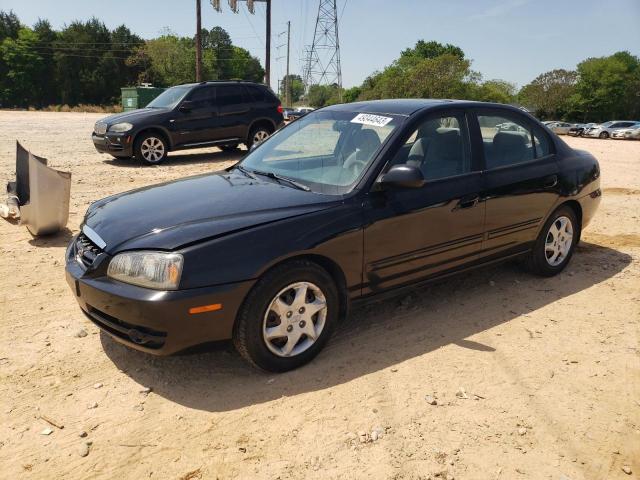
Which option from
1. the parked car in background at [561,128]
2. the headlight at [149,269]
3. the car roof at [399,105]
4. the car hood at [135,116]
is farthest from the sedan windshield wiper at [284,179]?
the parked car in background at [561,128]

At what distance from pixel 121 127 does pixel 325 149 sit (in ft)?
27.1

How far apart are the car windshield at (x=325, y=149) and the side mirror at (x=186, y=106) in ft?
25.1

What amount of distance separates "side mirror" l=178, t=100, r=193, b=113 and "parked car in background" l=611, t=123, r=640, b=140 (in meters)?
33.8

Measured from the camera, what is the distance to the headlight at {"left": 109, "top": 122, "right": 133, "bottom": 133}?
35.8 ft

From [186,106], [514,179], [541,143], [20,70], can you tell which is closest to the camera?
[514,179]

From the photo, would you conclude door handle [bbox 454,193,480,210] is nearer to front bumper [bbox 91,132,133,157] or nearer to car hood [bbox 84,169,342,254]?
car hood [bbox 84,169,342,254]

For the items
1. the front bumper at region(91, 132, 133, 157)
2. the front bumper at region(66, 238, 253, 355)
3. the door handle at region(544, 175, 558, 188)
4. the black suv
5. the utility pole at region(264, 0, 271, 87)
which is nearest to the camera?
the front bumper at region(66, 238, 253, 355)

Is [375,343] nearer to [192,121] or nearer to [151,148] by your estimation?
[151,148]

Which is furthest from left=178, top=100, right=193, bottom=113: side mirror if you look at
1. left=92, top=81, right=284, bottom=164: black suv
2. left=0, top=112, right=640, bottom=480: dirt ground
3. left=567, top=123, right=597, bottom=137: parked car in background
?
left=567, top=123, right=597, bottom=137: parked car in background

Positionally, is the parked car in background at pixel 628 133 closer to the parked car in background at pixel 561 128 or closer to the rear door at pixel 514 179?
the parked car in background at pixel 561 128

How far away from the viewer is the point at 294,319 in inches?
125

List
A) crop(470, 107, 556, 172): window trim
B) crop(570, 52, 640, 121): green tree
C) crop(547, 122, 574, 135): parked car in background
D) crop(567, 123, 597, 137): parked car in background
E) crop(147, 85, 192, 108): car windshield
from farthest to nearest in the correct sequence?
crop(570, 52, 640, 121): green tree → crop(547, 122, 574, 135): parked car in background → crop(567, 123, 597, 137): parked car in background → crop(147, 85, 192, 108): car windshield → crop(470, 107, 556, 172): window trim

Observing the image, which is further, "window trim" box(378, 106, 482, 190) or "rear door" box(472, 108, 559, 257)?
"rear door" box(472, 108, 559, 257)

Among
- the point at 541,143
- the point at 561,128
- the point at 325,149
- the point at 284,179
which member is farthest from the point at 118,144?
the point at 561,128
